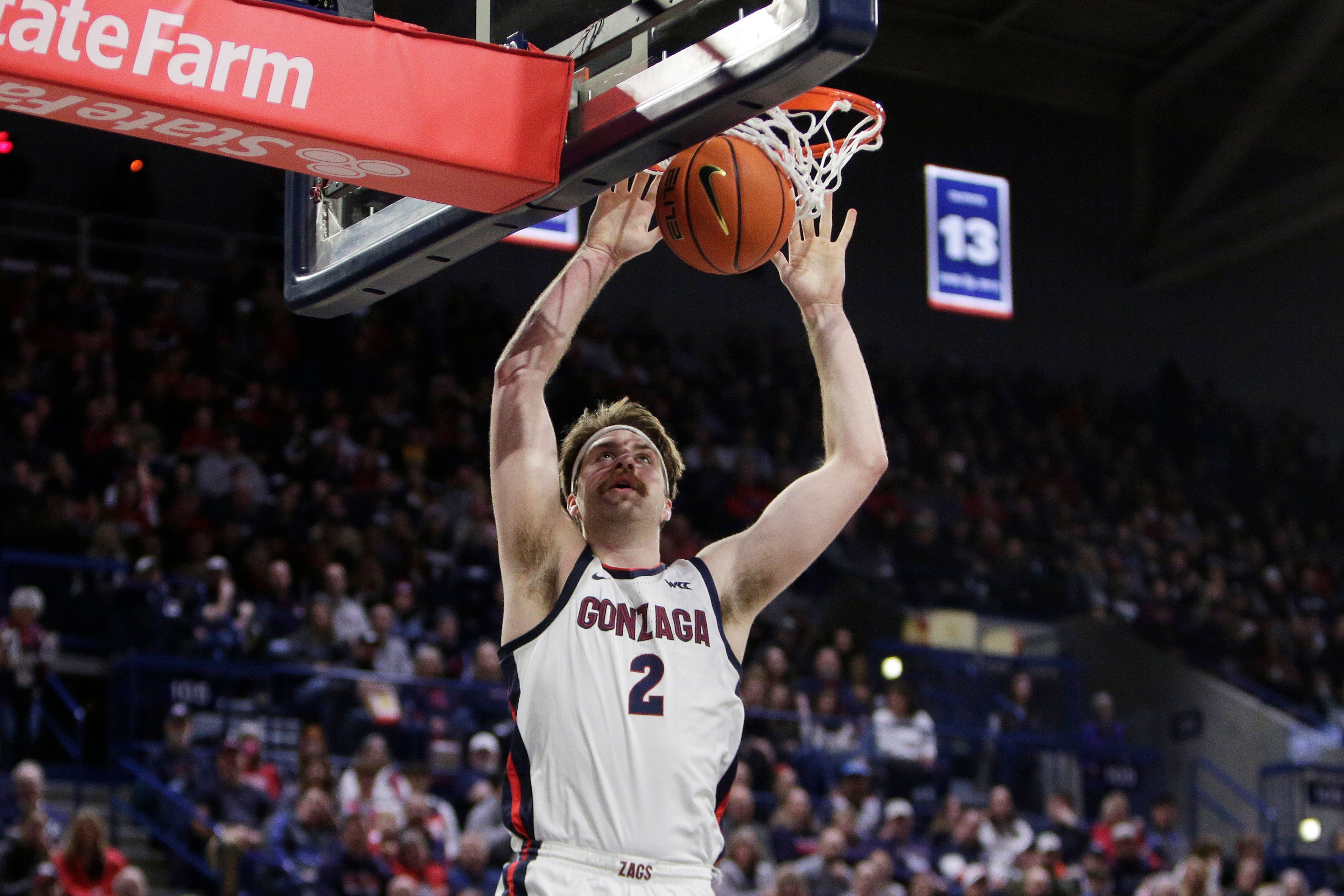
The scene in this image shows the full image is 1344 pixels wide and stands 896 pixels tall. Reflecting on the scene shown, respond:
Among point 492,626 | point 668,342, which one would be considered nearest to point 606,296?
point 668,342

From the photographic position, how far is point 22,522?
9750 millimetres

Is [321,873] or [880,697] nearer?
[321,873]

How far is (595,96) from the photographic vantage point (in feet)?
10.3

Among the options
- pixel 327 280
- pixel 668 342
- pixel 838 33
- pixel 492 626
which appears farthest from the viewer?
pixel 668 342

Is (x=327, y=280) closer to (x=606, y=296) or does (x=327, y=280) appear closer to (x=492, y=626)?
(x=492, y=626)

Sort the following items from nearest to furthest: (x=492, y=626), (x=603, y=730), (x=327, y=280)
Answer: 1. (x=603, y=730)
2. (x=327, y=280)
3. (x=492, y=626)

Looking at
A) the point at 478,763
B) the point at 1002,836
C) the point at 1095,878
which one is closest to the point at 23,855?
the point at 478,763

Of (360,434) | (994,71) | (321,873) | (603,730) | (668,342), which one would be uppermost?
(994,71)

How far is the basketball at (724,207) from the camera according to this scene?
3.62 metres

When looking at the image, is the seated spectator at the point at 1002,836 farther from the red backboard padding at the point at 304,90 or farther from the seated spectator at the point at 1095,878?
the red backboard padding at the point at 304,90

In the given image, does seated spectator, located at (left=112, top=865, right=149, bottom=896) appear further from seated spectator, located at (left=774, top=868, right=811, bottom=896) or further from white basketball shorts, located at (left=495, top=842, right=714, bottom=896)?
white basketball shorts, located at (left=495, top=842, right=714, bottom=896)

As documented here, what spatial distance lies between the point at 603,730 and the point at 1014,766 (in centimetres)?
995

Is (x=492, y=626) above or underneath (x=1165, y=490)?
underneath

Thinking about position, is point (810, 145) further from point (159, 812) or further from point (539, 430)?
point (159, 812)
